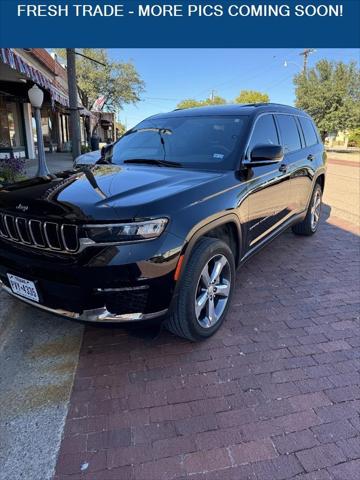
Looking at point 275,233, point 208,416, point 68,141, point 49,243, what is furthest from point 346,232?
point 68,141

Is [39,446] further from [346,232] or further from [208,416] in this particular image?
[346,232]

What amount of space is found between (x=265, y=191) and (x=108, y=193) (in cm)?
180

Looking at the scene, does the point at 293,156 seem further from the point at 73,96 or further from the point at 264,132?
the point at 73,96

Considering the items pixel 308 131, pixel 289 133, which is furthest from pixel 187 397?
pixel 308 131

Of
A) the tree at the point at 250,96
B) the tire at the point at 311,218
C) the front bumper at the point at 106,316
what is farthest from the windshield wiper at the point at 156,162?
the tree at the point at 250,96

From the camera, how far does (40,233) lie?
236 cm

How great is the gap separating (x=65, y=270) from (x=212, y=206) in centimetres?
114

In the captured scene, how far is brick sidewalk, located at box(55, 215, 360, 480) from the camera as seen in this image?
6.28 feet

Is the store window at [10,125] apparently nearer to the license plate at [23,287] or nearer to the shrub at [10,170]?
the shrub at [10,170]

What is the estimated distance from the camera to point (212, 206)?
2725 millimetres

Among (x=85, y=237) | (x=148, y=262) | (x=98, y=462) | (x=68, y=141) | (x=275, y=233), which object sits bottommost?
(x=98, y=462)

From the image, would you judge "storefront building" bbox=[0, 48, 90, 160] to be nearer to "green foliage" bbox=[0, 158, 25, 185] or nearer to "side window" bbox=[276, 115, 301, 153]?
"green foliage" bbox=[0, 158, 25, 185]

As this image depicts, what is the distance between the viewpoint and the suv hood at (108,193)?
225cm

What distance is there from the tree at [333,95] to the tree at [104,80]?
17.8 meters
